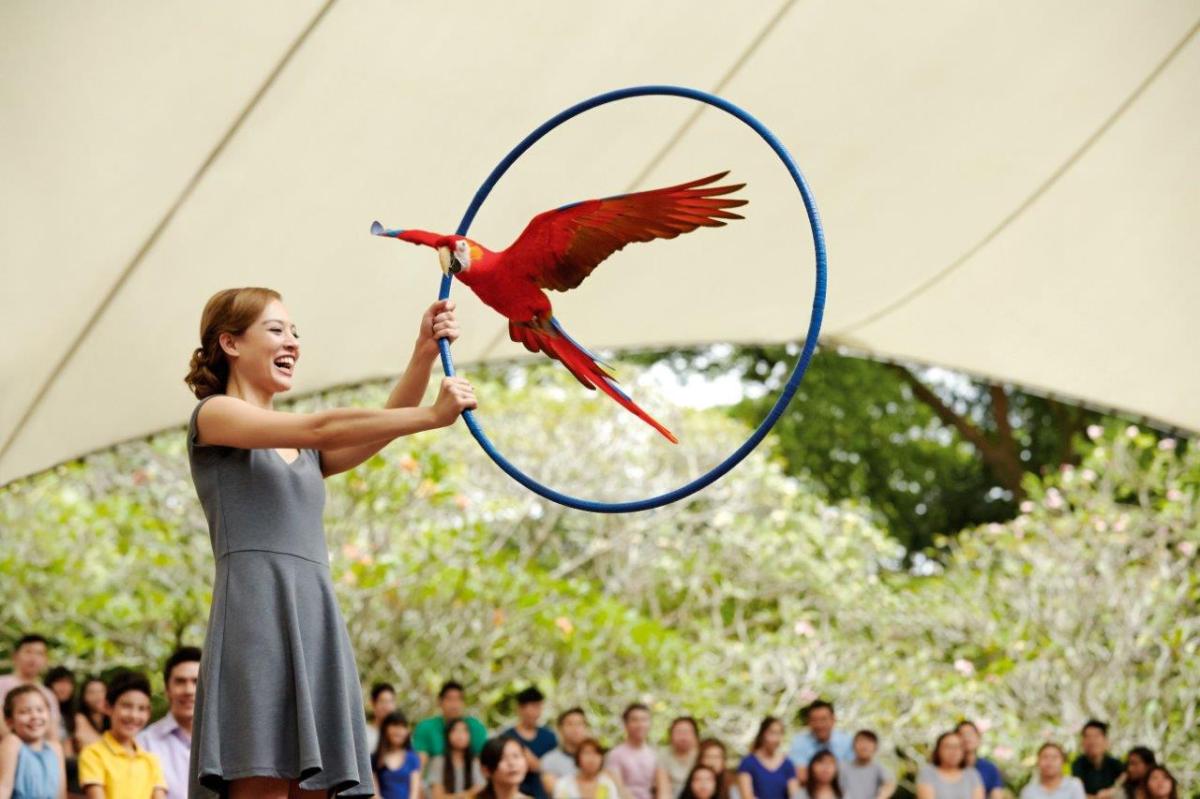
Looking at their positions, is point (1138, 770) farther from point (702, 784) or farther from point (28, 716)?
point (28, 716)

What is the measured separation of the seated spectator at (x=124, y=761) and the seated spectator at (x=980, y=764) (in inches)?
169

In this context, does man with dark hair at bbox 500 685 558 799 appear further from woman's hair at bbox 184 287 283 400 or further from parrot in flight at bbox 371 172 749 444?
woman's hair at bbox 184 287 283 400

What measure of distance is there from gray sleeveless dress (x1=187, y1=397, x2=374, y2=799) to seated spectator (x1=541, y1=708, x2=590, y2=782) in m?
4.58

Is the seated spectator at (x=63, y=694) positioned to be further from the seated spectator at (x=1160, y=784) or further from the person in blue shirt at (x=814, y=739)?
the seated spectator at (x=1160, y=784)

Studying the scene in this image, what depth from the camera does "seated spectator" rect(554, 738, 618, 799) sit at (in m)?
6.36

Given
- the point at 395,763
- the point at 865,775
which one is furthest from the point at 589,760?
the point at 865,775

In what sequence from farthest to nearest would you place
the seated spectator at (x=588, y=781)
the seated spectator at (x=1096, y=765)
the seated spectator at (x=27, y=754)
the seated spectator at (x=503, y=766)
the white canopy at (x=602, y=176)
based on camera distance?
the seated spectator at (x=1096, y=765)
the seated spectator at (x=588, y=781)
the seated spectator at (x=503, y=766)
the seated spectator at (x=27, y=754)
the white canopy at (x=602, y=176)

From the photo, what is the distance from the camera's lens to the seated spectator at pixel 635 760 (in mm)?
6645

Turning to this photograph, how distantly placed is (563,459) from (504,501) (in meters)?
0.51

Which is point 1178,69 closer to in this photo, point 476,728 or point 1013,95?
point 1013,95

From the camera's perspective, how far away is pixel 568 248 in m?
2.41

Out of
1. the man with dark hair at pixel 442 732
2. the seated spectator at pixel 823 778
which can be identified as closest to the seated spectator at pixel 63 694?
the man with dark hair at pixel 442 732

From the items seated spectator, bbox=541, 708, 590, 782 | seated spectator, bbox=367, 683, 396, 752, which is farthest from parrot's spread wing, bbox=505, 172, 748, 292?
seated spectator, bbox=541, 708, 590, 782

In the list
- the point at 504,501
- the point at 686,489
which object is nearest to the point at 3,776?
the point at 686,489
